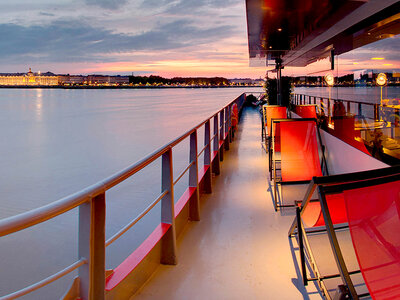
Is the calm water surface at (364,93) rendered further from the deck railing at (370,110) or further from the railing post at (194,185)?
the railing post at (194,185)

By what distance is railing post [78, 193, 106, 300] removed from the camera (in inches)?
46.8

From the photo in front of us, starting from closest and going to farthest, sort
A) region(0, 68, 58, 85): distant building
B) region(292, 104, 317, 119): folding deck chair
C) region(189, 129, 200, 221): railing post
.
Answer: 1. region(189, 129, 200, 221): railing post
2. region(292, 104, 317, 119): folding deck chair
3. region(0, 68, 58, 85): distant building

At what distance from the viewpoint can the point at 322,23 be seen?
15.9 ft

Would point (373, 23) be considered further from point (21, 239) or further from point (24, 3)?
point (24, 3)

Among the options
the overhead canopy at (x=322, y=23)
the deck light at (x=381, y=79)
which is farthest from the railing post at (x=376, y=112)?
the overhead canopy at (x=322, y=23)

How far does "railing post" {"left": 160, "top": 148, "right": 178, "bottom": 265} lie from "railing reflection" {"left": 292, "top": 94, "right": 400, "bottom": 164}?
4.95 feet

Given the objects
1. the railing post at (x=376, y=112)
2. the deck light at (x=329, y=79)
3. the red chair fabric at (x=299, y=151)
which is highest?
the deck light at (x=329, y=79)

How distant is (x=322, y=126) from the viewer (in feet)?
15.5

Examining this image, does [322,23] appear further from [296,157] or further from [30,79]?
[30,79]

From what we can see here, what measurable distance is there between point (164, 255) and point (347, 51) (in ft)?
8.40

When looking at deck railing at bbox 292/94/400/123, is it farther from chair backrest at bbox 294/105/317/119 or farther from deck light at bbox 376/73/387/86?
chair backrest at bbox 294/105/317/119

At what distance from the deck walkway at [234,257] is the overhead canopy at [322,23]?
162 centimetres

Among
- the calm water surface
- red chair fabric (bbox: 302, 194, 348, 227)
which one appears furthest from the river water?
red chair fabric (bbox: 302, 194, 348, 227)

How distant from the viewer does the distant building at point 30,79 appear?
142000mm
